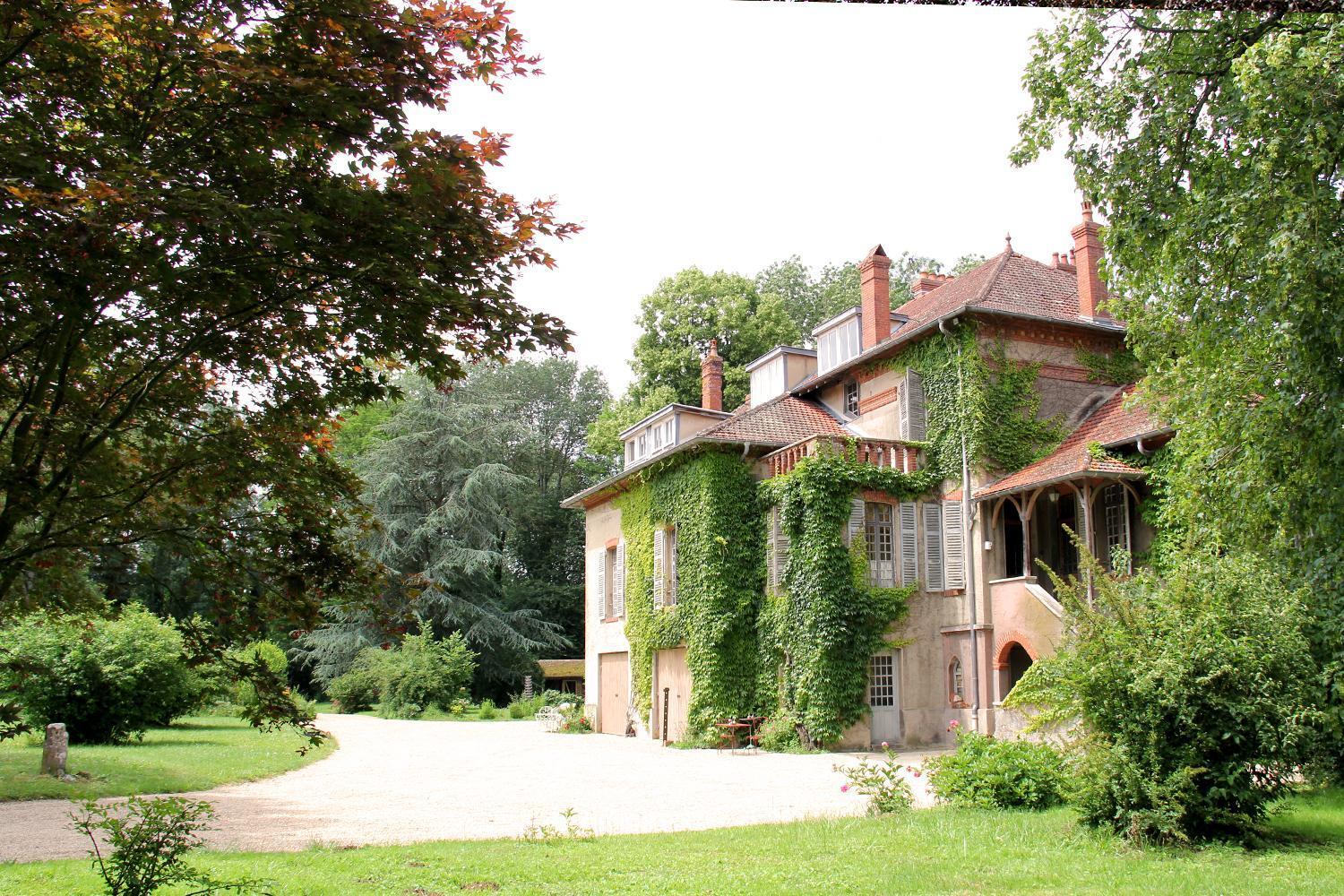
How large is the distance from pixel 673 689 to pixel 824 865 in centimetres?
1817

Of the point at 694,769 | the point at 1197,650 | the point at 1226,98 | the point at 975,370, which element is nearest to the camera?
the point at 1197,650

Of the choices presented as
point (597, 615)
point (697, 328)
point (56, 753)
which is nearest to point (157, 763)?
point (56, 753)

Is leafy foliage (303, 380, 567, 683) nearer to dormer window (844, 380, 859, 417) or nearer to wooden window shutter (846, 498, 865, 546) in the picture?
dormer window (844, 380, 859, 417)

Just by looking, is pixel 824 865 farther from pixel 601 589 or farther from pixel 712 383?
pixel 712 383

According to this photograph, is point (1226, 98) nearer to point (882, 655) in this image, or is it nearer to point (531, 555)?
point (882, 655)

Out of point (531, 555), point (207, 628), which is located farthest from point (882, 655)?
point (531, 555)

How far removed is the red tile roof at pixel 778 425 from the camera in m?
24.9

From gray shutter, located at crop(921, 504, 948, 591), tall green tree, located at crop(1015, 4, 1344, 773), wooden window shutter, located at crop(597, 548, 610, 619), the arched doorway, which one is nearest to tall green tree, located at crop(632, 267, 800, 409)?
wooden window shutter, located at crop(597, 548, 610, 619)

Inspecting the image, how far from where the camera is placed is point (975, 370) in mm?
22219

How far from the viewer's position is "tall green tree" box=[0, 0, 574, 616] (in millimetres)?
4973

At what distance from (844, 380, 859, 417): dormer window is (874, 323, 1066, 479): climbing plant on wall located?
10.7 feet

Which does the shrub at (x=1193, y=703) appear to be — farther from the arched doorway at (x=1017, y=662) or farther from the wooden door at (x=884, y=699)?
the wooden door at (x=884, y=699)

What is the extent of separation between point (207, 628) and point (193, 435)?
3.94ft

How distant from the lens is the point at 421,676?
37.3 meters
